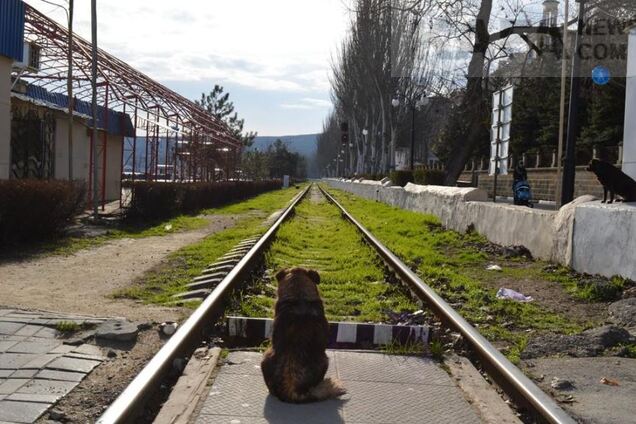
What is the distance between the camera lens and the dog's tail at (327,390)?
13.4ft

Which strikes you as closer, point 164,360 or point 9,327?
point 164,360

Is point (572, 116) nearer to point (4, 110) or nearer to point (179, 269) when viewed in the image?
point (179, 269)

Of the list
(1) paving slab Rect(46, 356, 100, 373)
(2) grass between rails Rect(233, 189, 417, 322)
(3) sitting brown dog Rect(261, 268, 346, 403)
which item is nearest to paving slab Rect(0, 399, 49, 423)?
(1) paving slab Rect(46, 356, 100, 373)

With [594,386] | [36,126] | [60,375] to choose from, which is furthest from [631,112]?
[36,126]

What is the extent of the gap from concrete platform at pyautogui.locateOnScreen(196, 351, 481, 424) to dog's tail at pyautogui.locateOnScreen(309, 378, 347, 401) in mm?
37

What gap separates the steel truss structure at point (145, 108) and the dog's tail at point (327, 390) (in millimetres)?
15251

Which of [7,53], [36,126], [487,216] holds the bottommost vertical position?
[487,216]

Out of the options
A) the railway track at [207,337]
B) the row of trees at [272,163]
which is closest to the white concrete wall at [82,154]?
the railway track at [207,337]

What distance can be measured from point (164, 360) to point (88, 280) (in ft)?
15.8

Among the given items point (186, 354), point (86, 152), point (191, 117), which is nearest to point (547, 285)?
point (186, 354)

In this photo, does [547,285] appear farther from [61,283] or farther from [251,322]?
[61,283]

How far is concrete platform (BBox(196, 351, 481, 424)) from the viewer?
151 inches

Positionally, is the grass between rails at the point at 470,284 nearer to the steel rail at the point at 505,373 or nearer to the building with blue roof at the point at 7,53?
the steel rail at the point at 505,373

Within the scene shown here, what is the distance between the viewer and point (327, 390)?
4.14 metres
